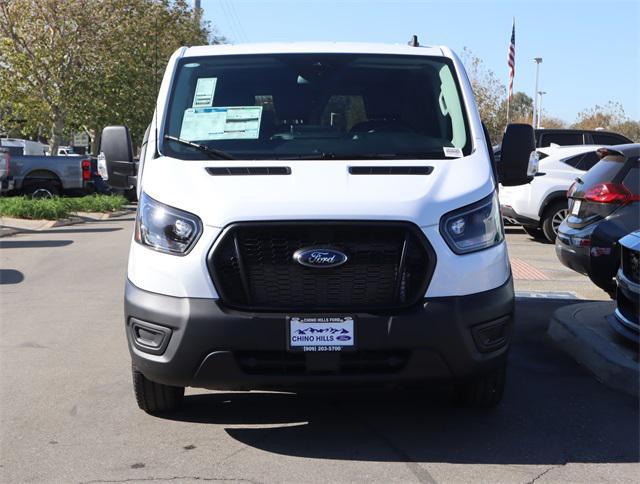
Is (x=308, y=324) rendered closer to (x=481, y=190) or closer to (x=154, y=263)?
(x=154, y=263)

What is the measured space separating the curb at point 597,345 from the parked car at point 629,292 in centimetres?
15

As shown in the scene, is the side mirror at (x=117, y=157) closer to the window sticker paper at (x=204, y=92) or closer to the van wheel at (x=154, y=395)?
the window sticker paper at (x=204, y=92)

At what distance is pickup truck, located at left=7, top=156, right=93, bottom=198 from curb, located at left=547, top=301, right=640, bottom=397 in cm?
1749

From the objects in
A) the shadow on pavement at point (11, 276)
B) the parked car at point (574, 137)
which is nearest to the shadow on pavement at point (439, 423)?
the shadow on pavement at point (11, 276)

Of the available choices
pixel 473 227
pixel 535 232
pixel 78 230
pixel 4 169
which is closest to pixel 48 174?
pixel 4 169

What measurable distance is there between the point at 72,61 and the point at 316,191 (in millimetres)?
30317

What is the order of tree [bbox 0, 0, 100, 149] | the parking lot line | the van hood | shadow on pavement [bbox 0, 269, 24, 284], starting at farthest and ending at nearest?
tree [bbox 0, 0, 100, 149] → the parking lot line → shadow on pavement [bbox 0, 269, 24, 284] → the van hood

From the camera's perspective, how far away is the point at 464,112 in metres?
5.70

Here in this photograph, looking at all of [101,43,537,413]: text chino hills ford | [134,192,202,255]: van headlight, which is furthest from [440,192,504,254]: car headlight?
[134,192,202,255]: van headlight

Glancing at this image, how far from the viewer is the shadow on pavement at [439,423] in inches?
188

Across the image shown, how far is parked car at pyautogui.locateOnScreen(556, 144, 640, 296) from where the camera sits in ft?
26.6

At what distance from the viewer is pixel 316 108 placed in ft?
19.1

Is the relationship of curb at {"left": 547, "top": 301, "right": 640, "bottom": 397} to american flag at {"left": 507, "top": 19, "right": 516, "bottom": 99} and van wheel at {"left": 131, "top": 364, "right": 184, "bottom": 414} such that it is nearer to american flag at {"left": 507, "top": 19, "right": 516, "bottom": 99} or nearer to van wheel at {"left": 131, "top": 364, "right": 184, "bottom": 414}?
van wheel at {"left": 131, "top": 364, "right": 184, "bottom": 414}

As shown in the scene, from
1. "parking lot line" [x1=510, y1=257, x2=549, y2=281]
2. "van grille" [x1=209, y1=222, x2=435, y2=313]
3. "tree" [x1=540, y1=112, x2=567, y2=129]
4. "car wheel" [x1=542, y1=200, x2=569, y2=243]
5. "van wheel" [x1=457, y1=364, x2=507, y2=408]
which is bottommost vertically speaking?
"tree" [x1=540, y1=112, x2=567, y2=129]
